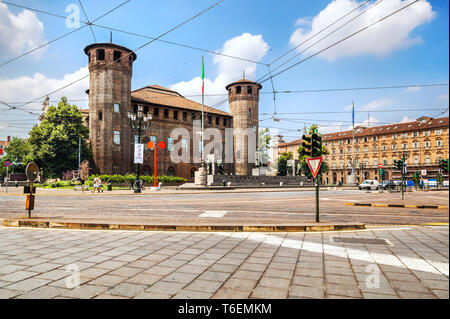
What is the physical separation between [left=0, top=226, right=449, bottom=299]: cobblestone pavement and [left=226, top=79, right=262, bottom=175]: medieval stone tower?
5264cm

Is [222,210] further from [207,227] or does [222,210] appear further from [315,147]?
[315,147]

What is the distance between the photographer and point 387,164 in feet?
210

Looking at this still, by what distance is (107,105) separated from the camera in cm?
4212

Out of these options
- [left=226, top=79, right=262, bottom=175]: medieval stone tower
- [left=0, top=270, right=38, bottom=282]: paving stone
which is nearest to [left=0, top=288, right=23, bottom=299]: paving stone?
[left=0, top=270, right=38, bottom=282]: paving stone

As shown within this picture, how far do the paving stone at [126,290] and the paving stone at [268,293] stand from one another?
1101 millimetres

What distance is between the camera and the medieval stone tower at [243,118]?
5838cm

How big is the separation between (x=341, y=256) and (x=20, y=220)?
7.42 m

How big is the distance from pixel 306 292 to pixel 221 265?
4.15 ft

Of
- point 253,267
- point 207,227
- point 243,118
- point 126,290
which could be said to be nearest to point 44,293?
point 126,290

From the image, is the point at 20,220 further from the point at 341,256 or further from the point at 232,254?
the point at 341,256

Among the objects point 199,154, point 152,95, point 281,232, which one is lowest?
point 281,232

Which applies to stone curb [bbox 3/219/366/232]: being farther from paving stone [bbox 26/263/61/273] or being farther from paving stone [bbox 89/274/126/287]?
paving stone [bbox 89/274/126/287]

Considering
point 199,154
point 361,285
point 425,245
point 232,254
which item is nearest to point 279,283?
point 361,285

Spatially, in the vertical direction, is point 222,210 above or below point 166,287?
below
